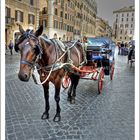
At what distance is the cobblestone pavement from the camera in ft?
10.2

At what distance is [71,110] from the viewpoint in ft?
13.4

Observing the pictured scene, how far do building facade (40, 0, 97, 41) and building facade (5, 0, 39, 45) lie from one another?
9.59 feet

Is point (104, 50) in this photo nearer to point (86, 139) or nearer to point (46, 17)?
point (86, 139)

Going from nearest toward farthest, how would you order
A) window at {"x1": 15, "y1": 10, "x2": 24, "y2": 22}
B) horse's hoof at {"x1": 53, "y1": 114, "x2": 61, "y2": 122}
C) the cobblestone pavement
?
1. the cobblestone pavement
2. horse's hoof at {"x1": 53, "y1": 114, "x2": 61, "y2": 122}
3. window at {"x1": 15, "y1": 10, "x2": 24, "y2": 22}

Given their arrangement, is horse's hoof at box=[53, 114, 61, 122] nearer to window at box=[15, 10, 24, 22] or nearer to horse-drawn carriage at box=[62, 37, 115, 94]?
horse-drawn carriage at box=[62, 37, 115, 94]

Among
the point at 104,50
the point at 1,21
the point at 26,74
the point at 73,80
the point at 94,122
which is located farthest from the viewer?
the point at 104,50

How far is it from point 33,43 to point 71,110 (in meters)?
1.66

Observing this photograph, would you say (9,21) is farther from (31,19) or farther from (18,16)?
(31,19)

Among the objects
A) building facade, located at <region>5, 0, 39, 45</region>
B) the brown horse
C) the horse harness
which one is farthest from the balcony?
the horse harness

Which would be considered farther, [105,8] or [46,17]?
[46,17]

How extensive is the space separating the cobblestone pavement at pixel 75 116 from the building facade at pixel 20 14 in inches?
571

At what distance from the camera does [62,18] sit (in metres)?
32.8

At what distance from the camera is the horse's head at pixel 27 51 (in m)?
2.79

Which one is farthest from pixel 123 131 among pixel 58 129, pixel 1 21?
pixel 1 21
